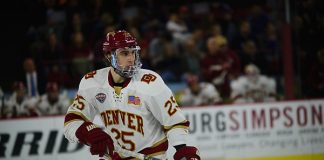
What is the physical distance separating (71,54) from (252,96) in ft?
7.20

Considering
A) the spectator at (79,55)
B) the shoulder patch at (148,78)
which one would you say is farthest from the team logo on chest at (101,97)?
the spectator at (79,55)

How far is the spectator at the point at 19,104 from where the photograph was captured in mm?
7412

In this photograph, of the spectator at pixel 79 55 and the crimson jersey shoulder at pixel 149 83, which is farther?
→ the spectator at pixel 79 55

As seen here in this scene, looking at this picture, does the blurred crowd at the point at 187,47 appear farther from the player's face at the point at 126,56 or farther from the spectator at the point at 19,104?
the player's face at the point at 126,56

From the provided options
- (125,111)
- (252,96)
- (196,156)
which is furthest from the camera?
(252,96)

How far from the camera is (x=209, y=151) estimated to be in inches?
287

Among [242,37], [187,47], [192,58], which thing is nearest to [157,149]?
[192,58]

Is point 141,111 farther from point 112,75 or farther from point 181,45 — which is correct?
point 181,45

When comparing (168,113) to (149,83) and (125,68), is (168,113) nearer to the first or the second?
(149,83)

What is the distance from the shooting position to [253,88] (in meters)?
7.84

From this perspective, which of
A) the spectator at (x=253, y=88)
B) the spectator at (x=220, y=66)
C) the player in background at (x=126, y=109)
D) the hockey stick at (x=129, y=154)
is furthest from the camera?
the spectator at (x=220, y=66)

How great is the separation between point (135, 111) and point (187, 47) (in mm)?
4643

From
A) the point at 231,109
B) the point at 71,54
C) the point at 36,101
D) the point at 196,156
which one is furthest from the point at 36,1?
the point at 196,156

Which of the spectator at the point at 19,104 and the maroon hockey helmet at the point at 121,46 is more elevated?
the maroon hockey helmet at the point at 121,46
